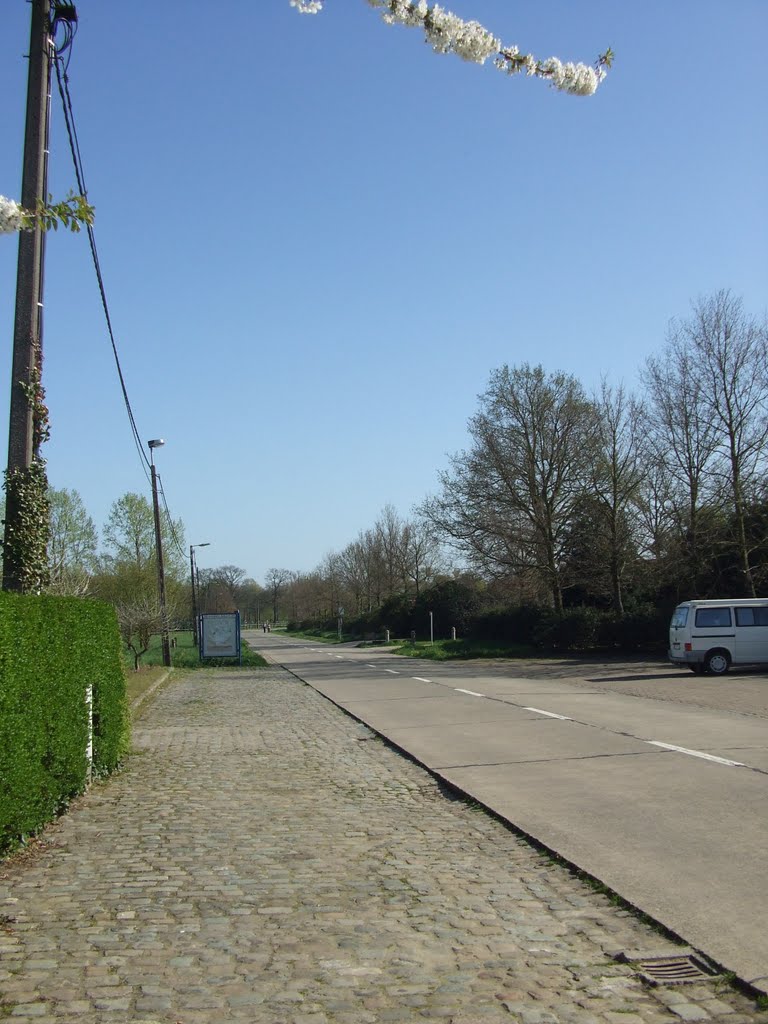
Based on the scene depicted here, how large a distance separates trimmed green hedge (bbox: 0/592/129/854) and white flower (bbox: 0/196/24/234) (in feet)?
7.56

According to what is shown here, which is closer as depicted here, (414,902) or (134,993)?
(134,993)

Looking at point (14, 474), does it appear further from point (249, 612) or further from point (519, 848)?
point (249, 612)

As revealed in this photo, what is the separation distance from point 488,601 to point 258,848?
150 feet

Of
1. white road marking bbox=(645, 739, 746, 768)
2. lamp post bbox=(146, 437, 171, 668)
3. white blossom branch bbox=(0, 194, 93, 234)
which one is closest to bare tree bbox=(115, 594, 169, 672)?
lamp post bbox=(146, 437, 171, 668)

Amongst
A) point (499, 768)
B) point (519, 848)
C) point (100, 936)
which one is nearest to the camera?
point (100, 936)

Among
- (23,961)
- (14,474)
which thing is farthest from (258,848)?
(14,474)

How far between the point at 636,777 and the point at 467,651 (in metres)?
31.0

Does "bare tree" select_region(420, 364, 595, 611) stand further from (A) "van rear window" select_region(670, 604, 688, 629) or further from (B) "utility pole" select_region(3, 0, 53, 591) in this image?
(B) "utility pole" select_region(3, 0, 53, 591)

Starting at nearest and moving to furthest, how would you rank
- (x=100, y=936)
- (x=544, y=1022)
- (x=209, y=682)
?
(x=544, y=1022), (x=100, y=936), (x=209, y=682)

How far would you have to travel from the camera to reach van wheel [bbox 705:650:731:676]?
2402cm

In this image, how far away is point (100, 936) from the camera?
487 centimetres

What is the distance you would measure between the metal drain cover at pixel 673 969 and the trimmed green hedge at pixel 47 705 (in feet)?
12.7

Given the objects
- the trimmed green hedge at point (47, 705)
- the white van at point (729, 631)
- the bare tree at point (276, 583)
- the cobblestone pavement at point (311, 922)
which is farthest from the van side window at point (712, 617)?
the bare tree at point (276, 583)

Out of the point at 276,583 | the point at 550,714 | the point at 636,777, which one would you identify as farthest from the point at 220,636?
the point at 276,583
